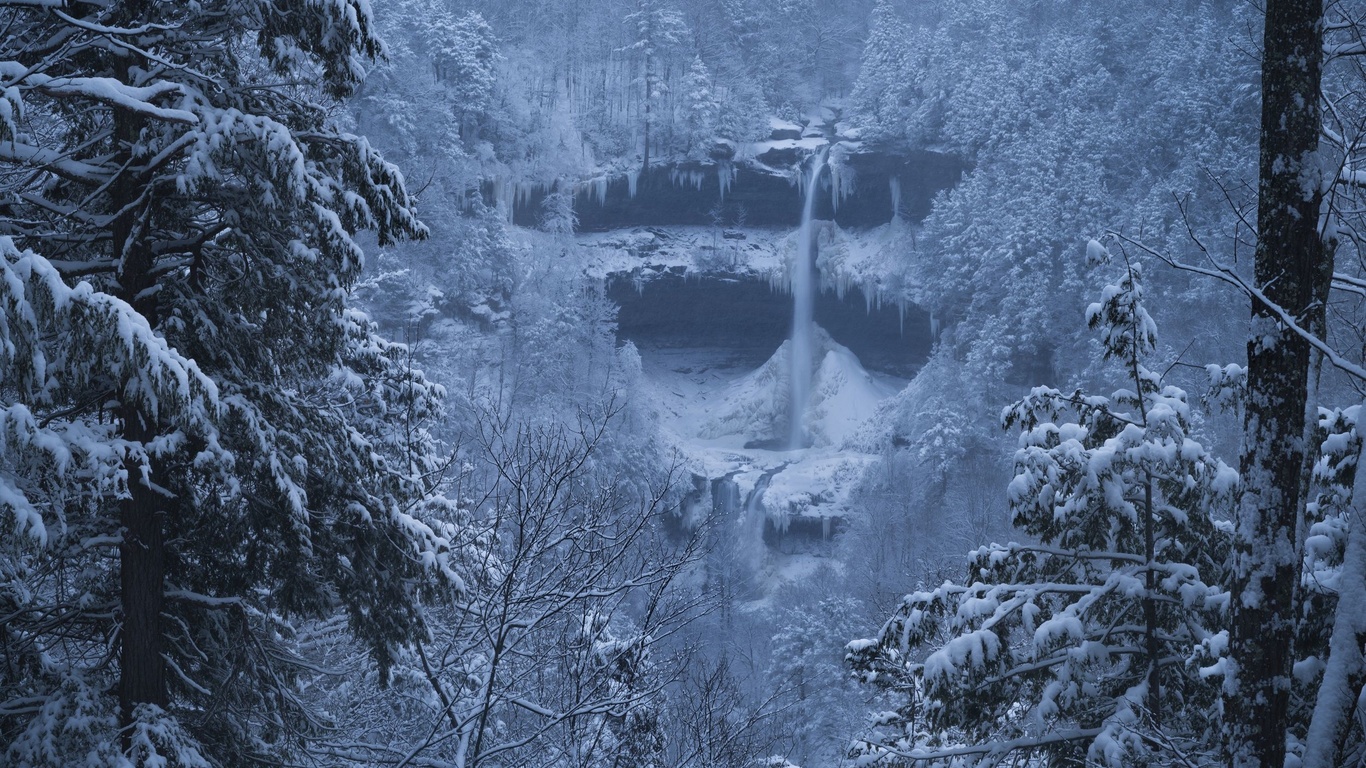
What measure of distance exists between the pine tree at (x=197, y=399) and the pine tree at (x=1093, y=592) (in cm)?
311

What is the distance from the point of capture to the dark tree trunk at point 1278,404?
4.11m

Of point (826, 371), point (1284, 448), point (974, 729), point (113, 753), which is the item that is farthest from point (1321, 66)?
point (826, 371)

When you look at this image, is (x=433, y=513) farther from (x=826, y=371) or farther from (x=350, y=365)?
(x=826, y=371)

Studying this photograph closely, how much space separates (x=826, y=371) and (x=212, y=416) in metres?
43.2

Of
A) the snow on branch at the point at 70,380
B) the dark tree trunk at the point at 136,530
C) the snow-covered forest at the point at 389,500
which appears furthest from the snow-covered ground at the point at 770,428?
the snow on branch at the point at 70,380

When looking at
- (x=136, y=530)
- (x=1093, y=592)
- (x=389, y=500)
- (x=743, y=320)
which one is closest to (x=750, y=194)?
(x=743, y=320)

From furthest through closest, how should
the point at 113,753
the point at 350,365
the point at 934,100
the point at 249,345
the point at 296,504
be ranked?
the point at 934,100 → the point at 350,365 → the point at 249,345 → the point at 296,504 → the point at 113,753

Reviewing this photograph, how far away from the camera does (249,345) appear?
5.70 meters

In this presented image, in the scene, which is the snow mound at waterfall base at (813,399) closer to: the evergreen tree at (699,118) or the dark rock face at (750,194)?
the dark rock face at (750,194)

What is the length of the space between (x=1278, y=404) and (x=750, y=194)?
1829 inches

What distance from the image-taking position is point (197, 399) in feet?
14.2

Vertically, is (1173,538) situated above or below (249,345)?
below

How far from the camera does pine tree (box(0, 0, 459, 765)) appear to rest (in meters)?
4.74

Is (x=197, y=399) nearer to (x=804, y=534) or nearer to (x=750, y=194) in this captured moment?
(x=804, y=534)
